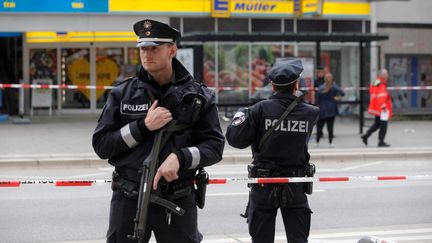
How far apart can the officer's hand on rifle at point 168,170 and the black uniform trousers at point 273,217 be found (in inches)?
57.1

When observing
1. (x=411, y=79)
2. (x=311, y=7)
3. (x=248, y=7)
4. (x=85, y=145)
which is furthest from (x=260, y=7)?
(x=85, y=145)

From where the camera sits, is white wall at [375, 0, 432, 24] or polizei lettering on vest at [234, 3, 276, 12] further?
white wall at [375, 0, 432, 24]

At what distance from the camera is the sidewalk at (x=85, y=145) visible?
13648 mm

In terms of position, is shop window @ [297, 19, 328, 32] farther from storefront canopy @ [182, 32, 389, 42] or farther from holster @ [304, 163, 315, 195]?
holster @ [304, 163, 315, 195]

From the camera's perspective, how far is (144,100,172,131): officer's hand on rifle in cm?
366

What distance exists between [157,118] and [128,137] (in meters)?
0.19

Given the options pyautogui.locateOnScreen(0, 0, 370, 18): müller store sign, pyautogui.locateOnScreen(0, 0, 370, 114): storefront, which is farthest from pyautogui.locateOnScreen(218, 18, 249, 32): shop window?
pyautogui.locateOnScreen(0, 0, 370, 18): müller store sign

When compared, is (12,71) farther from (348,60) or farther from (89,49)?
(348,60)

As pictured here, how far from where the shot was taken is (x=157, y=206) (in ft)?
12.4

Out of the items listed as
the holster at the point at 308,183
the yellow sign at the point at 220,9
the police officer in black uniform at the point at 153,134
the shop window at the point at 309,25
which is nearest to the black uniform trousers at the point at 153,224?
the police officer in black uniform at the point at 153,134

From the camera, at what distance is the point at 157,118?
3.66 m

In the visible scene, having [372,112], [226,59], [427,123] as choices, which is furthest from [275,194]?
[427,123]

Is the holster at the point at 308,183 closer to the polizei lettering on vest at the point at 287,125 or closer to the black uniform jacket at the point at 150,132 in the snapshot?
the polizei lettering on vest at the point at 287,125

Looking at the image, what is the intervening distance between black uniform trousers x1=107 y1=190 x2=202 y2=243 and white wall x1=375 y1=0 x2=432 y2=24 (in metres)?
22.5
